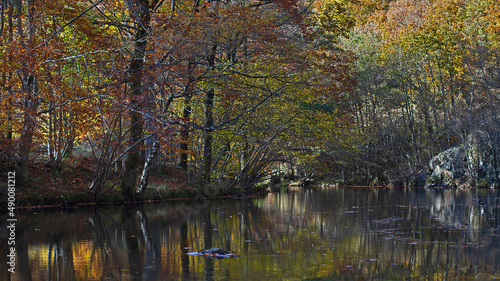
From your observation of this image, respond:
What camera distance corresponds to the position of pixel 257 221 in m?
11.8

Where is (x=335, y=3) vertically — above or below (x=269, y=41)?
above

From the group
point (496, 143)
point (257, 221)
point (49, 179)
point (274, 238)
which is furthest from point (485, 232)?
point (496, 143)

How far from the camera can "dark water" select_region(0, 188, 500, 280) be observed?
19.3 feet

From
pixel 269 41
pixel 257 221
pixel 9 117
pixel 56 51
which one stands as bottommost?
pixel 257 221

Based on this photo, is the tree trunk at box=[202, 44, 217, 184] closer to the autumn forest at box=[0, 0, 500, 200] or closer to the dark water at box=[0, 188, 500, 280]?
the autumn forest at box=[0, 0, 500, 200]

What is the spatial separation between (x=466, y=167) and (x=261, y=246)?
94.4ft

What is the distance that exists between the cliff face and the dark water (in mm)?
20358

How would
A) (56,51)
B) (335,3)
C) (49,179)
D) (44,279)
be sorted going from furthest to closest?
(335,3), (49,179), (56,51), (44,279)

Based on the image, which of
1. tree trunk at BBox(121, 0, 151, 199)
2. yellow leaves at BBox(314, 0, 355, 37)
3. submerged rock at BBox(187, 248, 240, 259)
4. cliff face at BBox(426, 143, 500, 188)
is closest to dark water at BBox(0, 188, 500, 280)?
submerged rock at BBox(187, 248, 240, 259)

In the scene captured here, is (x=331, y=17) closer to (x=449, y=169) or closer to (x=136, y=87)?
(x=136, y=87)

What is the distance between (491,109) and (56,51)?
26.2 metres

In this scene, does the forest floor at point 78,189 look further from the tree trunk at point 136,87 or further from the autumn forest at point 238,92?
the tree trunk at point 136,87

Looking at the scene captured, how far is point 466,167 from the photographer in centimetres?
3303

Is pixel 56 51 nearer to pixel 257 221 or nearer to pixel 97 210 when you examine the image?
pixel 97 210
